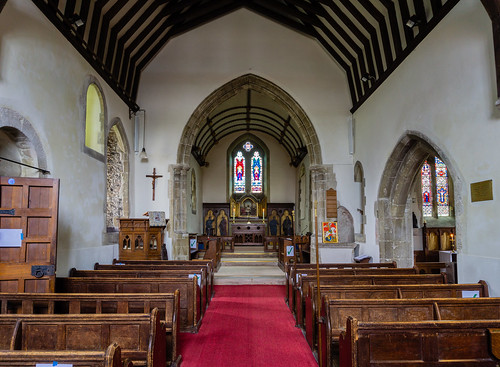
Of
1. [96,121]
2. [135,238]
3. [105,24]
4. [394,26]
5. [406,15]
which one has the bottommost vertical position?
[135,238]

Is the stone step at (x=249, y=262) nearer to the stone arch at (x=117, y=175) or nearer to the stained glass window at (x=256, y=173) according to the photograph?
the stone arch at (x=117, y=175)

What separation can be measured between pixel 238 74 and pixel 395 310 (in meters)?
8.04

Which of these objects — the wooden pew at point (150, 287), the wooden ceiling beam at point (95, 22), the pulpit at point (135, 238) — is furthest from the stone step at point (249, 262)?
the wooden ceiling beam at point (95, 22)

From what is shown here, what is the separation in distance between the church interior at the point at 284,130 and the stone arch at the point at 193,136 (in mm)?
40

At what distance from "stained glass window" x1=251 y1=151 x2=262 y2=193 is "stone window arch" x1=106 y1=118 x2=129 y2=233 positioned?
9027 millimetres

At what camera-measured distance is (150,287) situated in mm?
4551

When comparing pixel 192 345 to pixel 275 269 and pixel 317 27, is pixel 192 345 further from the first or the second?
pixel 317 27

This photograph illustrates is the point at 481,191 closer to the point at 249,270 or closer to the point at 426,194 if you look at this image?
the point at 249,270

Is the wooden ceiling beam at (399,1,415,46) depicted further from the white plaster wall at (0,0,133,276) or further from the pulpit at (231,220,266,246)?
the pulpit at (231,220,266,246)

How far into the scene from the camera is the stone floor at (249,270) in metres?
8.55

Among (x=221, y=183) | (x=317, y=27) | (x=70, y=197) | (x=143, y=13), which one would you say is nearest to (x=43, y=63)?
(x=70, y=197)

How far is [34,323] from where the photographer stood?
2732 mm

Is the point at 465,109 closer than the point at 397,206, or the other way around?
the point at 465,109

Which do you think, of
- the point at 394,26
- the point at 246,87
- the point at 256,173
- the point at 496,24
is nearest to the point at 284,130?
the point at 256,173
